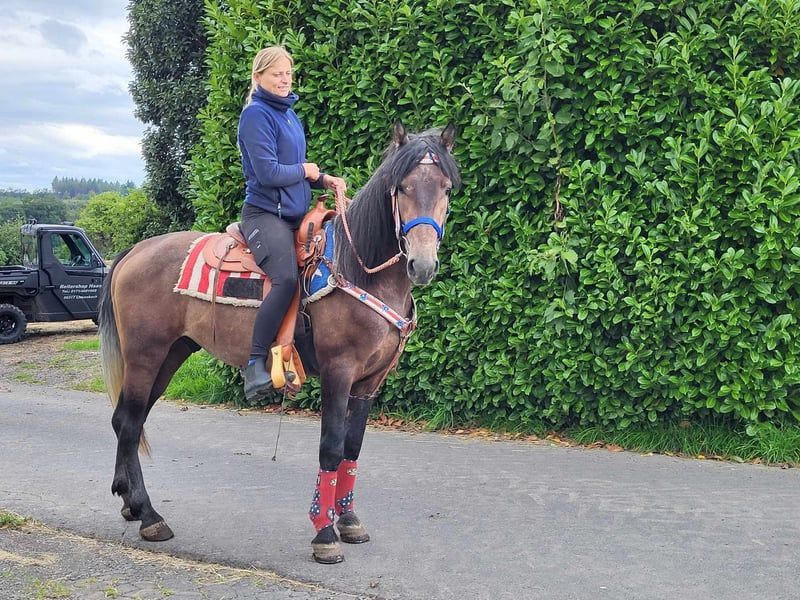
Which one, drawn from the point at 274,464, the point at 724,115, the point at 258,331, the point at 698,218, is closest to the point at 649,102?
the point at 724,115

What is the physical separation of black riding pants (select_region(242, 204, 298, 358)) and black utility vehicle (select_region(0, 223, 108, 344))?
39.7 feet

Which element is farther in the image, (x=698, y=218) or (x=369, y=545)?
(x=698, y=218)

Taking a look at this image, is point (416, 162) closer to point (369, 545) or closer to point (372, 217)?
point (372, 217)

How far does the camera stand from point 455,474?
6.59 m

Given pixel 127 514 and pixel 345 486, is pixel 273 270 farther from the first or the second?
pixel 127 514

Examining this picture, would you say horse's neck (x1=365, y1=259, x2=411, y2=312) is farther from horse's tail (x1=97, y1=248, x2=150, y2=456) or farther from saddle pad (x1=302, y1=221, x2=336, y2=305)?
horse's tail (x1=97, y1=248, x2=150, y2=456)

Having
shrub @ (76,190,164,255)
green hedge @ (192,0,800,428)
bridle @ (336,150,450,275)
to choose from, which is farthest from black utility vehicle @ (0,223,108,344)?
bridle @ (336,150,450,275)

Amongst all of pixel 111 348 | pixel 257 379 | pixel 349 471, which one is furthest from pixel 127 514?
pixel 349 471

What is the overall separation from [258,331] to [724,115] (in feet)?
14.0

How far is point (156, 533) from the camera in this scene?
203 inches

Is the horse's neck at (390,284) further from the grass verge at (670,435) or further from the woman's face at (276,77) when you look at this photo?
the grass verge at (670,435)

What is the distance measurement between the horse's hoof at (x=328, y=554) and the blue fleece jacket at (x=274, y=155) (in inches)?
78.9

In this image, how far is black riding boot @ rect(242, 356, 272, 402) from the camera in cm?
492

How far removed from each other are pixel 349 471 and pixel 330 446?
39 centimetres
